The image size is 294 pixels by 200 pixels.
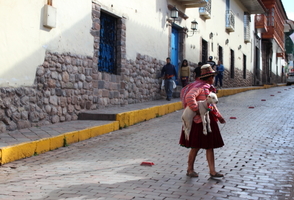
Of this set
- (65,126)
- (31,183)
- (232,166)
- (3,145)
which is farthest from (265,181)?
(65,126)

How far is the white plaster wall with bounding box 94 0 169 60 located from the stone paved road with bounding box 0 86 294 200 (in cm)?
451

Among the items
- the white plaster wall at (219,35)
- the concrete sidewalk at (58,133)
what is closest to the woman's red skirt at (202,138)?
the concrete sidewalk at (58,133)

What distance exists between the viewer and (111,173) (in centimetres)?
502

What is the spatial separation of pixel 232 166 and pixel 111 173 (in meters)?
1.62

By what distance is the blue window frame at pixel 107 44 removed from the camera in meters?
11.2

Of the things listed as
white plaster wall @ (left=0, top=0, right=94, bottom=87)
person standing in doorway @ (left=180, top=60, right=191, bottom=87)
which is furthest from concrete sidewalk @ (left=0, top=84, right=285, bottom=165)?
person standing in doorway @ (left=180, top=60, right=191, bottom=87)

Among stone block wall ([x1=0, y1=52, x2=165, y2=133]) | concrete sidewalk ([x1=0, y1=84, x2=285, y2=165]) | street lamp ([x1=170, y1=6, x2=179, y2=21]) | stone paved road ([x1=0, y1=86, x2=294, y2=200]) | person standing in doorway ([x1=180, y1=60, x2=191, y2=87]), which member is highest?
street lamp ([x1=170, y1=6, x2=179, y2=21])

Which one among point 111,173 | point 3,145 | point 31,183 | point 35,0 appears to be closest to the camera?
point 31,183

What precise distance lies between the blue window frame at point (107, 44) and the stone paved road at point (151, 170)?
3.33 m

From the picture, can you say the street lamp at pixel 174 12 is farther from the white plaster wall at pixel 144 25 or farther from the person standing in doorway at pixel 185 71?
the person standing in doorway at pixel 185 71

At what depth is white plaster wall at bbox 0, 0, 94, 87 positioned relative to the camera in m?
7.44

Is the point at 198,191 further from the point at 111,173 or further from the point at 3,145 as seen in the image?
the point at 3,145

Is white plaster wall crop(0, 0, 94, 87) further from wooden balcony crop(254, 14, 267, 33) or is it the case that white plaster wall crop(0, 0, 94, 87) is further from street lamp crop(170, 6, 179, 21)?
wooden balcony crop(254, 14, 267, 33)

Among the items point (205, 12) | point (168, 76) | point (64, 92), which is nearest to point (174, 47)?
point (168, 76)
